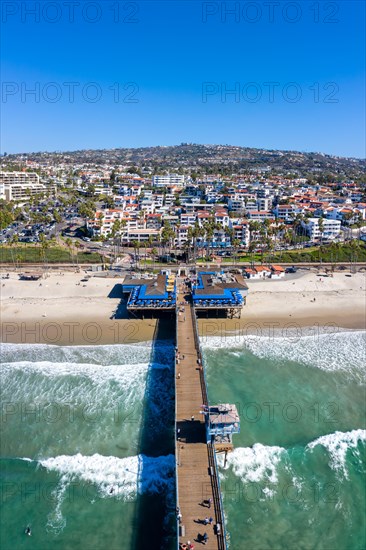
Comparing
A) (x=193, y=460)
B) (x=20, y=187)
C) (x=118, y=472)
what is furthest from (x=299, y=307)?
(x=20, y=187)

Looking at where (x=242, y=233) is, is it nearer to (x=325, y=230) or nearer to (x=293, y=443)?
(x=325, y=230)

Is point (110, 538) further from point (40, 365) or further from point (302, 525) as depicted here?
point (40, 365)

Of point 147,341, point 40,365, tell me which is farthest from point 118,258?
point 40,365

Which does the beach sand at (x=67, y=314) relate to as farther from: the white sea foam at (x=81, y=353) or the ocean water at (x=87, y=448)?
the ocean water at (x=87, y=448)

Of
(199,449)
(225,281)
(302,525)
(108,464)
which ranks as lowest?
(302,525)

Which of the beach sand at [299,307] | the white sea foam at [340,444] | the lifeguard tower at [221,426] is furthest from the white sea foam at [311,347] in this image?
the lifeguard tower at [221,426]

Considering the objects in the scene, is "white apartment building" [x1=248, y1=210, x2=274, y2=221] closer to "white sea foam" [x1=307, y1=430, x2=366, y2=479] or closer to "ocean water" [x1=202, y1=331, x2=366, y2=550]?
"ocean water" [x1=202, y1=331, x2=366, y2=550]
